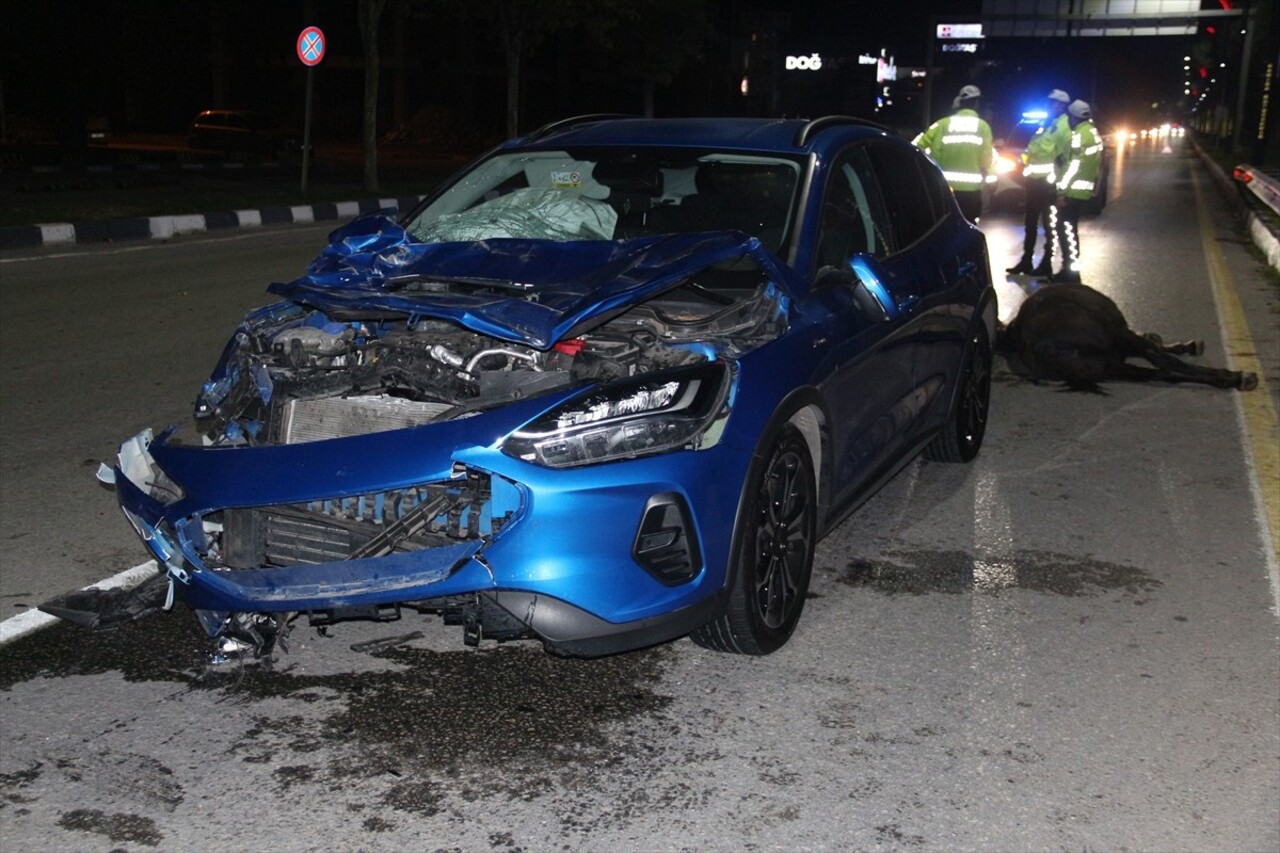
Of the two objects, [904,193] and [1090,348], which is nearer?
[904,193]

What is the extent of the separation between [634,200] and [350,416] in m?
1.77

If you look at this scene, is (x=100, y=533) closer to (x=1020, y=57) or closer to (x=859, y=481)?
(x=859, y=481)

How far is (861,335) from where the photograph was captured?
16.3 feet

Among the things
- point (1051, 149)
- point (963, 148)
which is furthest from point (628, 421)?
point (1051, 149)

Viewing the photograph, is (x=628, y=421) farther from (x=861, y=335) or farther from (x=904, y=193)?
(x=904, y=193)

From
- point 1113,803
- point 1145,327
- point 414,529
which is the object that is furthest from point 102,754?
point 1145,327

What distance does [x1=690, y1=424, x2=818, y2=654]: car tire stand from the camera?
4086 millimetres

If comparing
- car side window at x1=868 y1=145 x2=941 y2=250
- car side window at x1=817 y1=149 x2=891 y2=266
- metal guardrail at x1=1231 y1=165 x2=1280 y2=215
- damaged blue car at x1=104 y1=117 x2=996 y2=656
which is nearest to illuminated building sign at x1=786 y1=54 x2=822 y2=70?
metal guardrail at x1=1231 y1=165 x2=1280 y2=215

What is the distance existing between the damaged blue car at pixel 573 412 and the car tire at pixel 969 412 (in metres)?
1.03

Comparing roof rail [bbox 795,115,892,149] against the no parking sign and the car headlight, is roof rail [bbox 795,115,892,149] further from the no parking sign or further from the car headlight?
the no parking sign

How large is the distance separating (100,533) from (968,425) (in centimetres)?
383

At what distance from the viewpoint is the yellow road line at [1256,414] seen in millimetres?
6195

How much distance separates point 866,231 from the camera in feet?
18.0

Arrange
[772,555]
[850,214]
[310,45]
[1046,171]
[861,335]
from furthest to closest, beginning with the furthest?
1. [310,45]
2. [1046,171]
3. [850,214]
4. [861,335]
5. [772,555]
